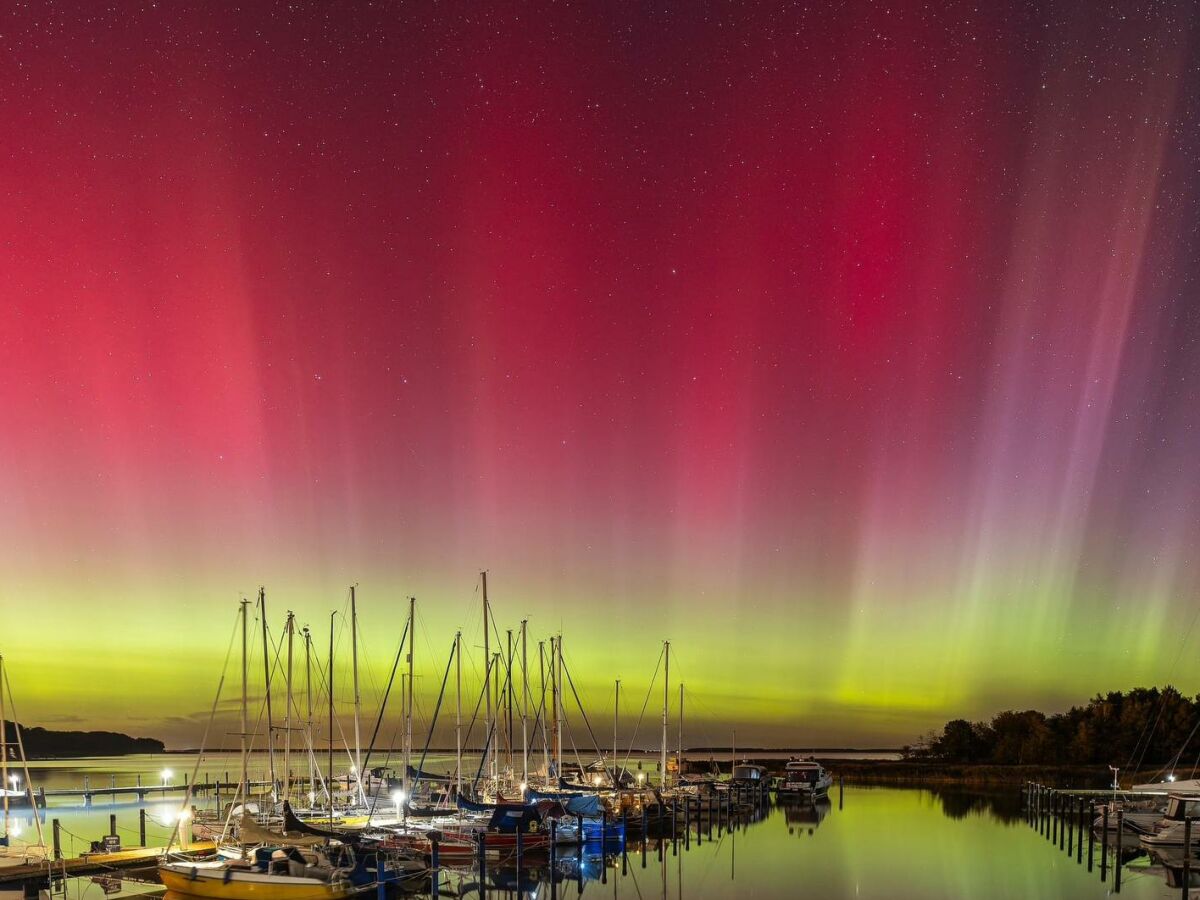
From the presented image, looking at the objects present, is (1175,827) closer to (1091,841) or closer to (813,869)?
(1091,841)

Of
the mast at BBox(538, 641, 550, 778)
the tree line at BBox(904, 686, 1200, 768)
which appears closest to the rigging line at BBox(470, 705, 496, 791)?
the mast at BBox(538, 641, 550, 778)

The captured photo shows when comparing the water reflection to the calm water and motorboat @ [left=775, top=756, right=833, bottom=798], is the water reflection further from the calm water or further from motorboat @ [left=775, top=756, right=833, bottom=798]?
motorboat @ [left=775, top=756, right=833, bottom=798]

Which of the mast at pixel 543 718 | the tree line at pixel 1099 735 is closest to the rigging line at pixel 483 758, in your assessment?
the mast at pixel 543 718

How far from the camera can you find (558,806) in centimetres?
4981

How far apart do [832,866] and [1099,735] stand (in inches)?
3643

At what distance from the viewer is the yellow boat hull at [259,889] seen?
3328cm

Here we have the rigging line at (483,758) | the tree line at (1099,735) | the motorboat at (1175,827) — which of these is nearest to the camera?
the motorboat at (1175,827)

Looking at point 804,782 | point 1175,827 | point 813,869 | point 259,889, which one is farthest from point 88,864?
point 804,782

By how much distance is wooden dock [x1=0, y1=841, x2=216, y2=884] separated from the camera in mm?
35781

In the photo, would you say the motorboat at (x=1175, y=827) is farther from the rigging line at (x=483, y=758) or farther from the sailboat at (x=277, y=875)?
the rigging line at (x=483, y=758)

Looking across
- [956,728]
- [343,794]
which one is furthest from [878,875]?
[956,728]

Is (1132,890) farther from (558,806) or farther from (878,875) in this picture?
(558,806)

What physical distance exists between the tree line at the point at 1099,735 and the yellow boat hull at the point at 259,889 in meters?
100.0

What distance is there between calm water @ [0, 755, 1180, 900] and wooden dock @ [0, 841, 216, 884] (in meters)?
0.88
